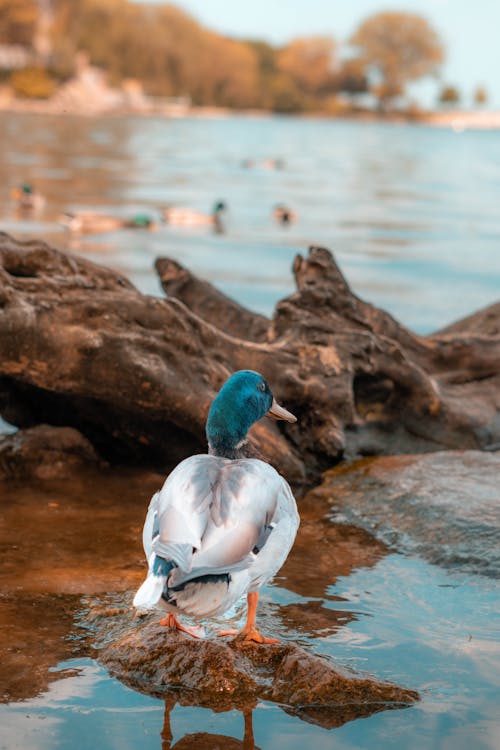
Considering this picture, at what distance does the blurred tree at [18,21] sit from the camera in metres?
131

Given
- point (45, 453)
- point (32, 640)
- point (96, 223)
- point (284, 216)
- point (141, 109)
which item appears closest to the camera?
point (32, 640)

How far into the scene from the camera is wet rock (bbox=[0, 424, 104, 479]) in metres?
6.38

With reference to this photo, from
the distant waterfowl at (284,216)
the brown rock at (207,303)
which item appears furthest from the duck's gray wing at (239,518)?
the distant waterfowl at (284,216)

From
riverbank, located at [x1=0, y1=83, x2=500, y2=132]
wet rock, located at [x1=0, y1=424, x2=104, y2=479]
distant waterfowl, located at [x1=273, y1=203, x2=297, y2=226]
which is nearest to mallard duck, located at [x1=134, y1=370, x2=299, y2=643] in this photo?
wet rock, located at [x1=0, y1=424, x2=104, y2=479]

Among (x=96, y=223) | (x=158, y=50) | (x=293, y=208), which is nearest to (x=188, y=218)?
(x=96, y=223)

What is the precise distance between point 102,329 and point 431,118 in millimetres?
184672

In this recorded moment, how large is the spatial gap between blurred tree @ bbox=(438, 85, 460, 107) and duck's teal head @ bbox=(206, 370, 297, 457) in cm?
19371

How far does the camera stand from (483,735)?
3719mm

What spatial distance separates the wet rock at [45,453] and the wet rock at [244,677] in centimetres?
246

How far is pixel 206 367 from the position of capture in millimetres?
6332

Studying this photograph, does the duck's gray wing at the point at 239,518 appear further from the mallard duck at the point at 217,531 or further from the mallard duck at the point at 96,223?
the mallard duck at the point at 96,223

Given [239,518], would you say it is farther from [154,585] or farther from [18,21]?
[18,21]

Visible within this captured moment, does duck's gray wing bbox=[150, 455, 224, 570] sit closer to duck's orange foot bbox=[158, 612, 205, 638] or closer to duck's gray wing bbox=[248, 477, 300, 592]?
duck's gray wing bbox=[248, 477, 300, 592]

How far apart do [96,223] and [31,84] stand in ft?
355
